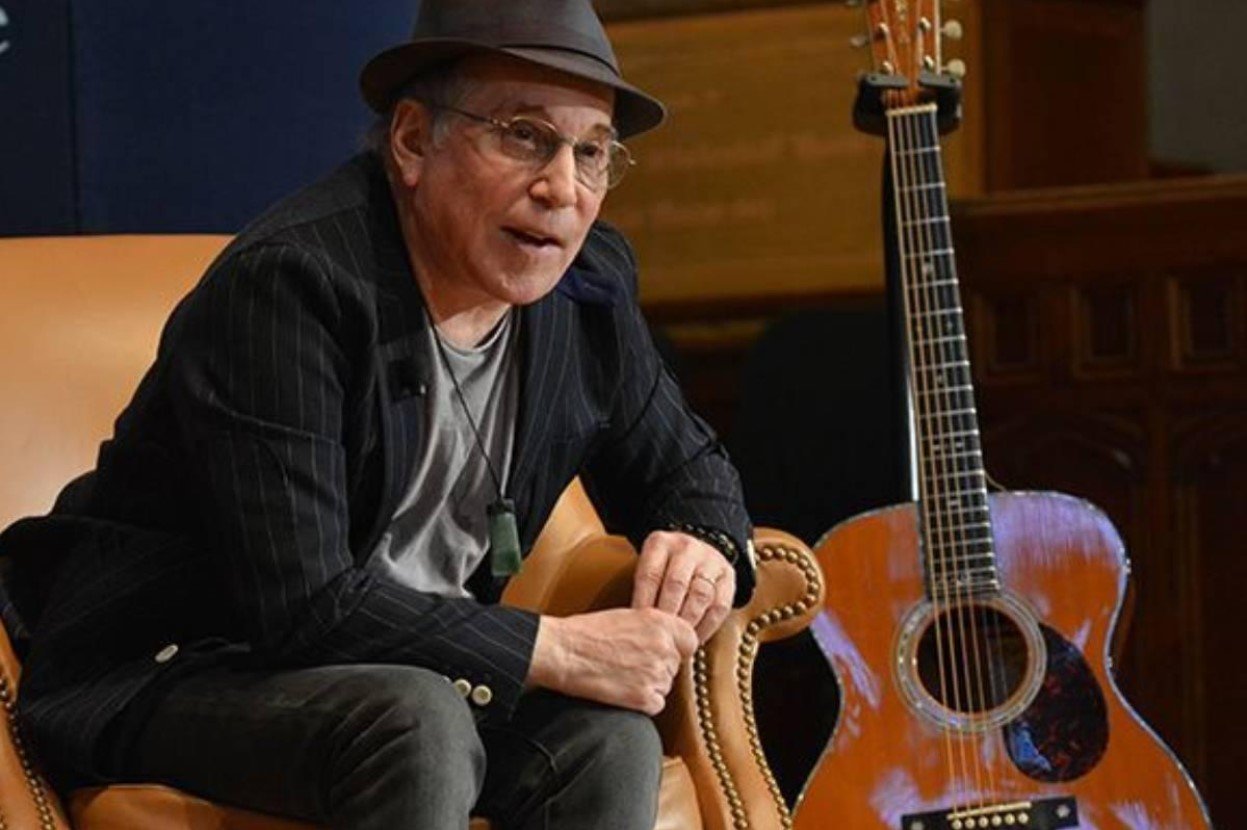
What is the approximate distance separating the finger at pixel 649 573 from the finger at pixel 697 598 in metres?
0.03

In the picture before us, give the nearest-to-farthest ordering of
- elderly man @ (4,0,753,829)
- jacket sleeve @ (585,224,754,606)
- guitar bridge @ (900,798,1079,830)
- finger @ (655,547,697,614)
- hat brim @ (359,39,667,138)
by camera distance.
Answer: elderly man @ (4,0,753,829) → hat brim @ (359,39,667,138) → finger @ (655,547,697,614) → jacket sleeve @ (585,224,754,606) → guitar bridge @ (900,798,1079,830)

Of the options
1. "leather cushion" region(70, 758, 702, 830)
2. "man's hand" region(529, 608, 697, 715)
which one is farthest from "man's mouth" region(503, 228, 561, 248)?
"leather cushion" region(70, 758, 702, 830)

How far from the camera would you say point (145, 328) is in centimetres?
290

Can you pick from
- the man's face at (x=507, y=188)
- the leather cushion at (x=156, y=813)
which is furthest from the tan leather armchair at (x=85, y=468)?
the man's face at (x=507, y=188)

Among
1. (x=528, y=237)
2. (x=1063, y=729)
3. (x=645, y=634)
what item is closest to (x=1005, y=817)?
(x=1063, y=729)

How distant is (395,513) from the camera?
2.46 metres

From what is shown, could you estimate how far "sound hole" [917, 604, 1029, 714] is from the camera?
3086 millimetres

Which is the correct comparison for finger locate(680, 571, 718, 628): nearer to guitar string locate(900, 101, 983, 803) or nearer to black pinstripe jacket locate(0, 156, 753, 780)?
black pinstripe jacket locate(0, 156, 753, 780)

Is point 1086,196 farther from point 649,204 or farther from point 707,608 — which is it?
point 707,608

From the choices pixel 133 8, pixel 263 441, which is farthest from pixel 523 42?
pixel 133 8

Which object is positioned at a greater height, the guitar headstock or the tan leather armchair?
the guitar headstock

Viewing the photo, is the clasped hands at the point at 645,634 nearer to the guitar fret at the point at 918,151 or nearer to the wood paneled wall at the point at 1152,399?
the guitar fret at the point at 918,151

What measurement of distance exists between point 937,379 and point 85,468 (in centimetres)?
103

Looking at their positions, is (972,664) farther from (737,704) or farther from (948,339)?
(737,704)
